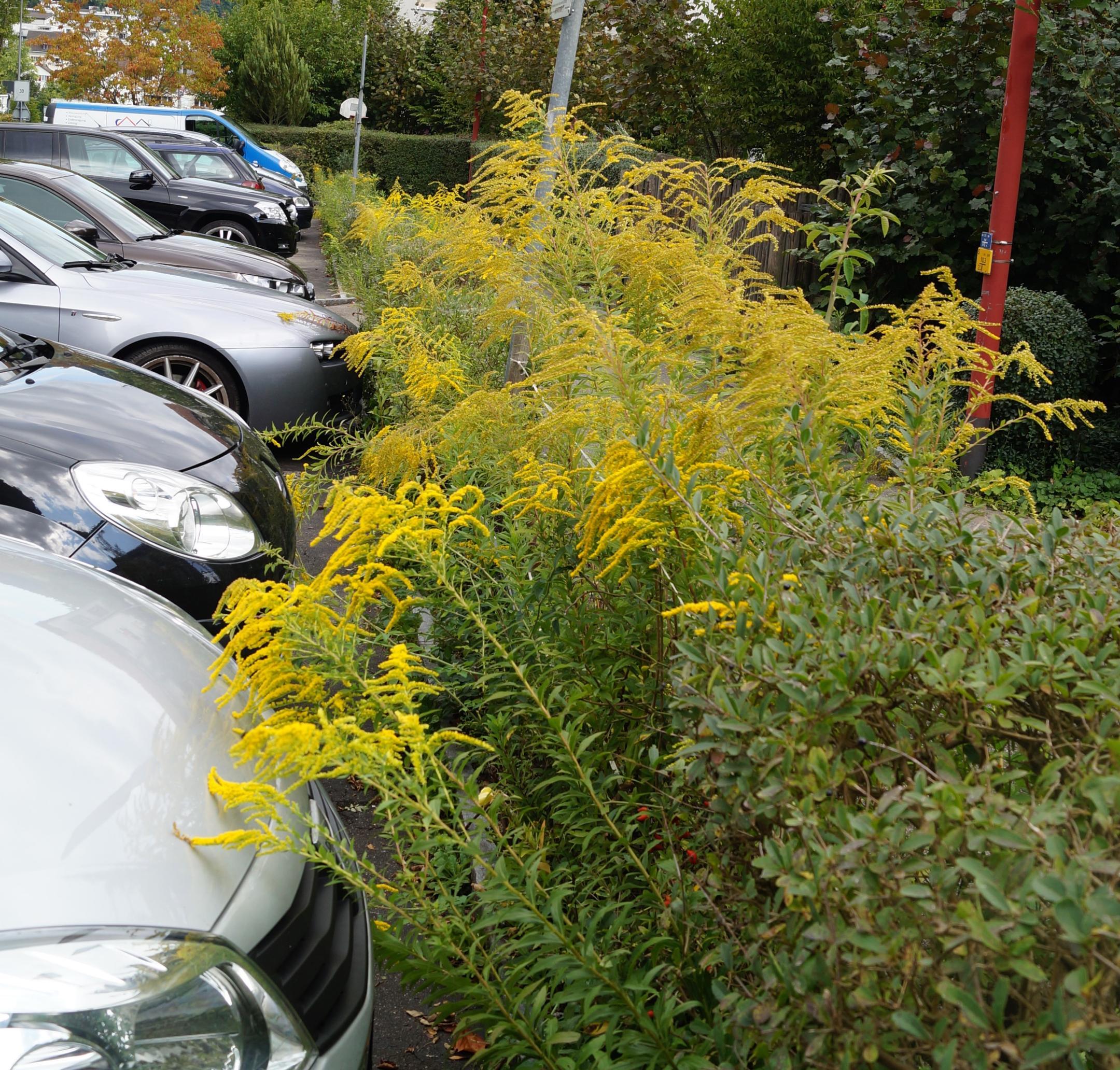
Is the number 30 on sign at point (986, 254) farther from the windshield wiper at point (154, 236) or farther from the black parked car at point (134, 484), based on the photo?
the windshield wiper at point (154, 236)

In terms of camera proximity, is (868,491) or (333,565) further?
(868,491)

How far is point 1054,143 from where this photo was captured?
26.3 ft

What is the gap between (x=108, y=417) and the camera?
4.45 meters

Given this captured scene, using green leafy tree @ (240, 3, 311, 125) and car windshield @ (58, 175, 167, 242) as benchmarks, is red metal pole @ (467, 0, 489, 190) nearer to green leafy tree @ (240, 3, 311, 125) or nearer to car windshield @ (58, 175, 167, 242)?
green leafy tree @ (240, 3, 311, 125)

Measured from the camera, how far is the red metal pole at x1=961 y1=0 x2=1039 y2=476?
6.86 metres

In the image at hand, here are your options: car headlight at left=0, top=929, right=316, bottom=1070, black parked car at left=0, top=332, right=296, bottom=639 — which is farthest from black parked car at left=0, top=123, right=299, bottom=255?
car headlight at left=0, top=929, right=316, bottom=1070

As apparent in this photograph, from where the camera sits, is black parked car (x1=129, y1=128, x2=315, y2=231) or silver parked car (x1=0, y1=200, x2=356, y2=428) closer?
silver parked car (x1=0, y1=200, x2=356, y2=428)

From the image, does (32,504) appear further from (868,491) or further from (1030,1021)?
(1030,1021)

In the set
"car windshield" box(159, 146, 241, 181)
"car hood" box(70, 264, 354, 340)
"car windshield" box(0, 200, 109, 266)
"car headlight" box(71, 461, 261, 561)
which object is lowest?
"car headlight" box(71, 461, 261, 561)

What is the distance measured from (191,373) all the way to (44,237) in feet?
4.96

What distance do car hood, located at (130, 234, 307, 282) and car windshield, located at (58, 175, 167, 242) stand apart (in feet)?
0.62

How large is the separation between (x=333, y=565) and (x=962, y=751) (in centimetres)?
127

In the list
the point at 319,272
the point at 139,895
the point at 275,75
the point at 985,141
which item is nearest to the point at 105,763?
the point at 139,895

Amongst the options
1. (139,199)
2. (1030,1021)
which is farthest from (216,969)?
(139,199)
